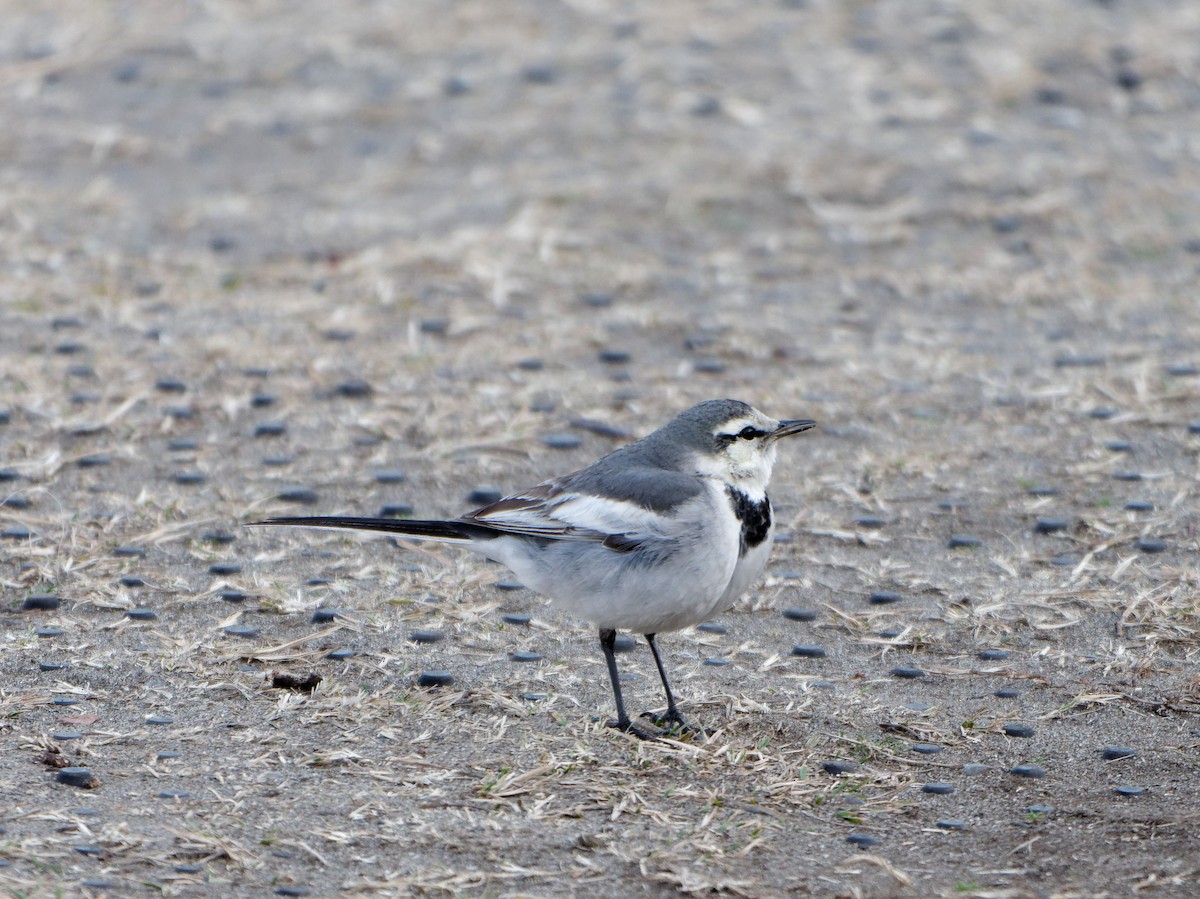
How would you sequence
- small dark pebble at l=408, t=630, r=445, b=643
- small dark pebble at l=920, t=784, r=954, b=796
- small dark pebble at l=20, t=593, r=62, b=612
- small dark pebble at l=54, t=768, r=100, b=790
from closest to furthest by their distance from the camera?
small dark pebble at l=54, t=768, r=100, b=790 < small dark pebble at l=920, t=784, r=954, b=796 < small dark pebble at l=408, t=630, r=445, b=643 < small dark pebble at l=20, t=593, r=62, b=612

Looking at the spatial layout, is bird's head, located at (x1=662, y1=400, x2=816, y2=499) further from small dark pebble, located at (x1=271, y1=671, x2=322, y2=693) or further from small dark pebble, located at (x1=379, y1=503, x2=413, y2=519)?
small dark pebble, located at (x1=379, y1=503, x2=413, y2=519)

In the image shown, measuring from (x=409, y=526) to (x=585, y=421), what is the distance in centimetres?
256

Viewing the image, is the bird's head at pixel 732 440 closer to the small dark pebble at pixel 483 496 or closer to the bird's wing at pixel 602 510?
the bird's wing at pixel 602 510

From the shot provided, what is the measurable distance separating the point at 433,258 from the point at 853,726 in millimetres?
5284

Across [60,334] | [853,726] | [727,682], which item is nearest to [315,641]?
[727,682]

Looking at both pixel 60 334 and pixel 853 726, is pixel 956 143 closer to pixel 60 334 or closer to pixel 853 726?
pixel 60 334

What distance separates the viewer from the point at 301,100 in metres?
11.8

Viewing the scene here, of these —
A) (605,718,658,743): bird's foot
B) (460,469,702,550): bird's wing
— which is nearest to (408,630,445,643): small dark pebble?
(460,469,702,550): bird's wing

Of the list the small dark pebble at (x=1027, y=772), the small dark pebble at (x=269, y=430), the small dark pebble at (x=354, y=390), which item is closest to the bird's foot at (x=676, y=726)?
the small dark pebble at (x=1027, y=772)

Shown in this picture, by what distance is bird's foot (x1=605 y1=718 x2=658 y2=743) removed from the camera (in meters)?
4.97

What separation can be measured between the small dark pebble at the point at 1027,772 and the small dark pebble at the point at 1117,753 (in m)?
0.24

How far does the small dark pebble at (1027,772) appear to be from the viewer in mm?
4840

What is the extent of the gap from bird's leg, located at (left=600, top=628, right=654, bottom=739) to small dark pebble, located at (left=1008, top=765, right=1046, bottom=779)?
45.5 inches

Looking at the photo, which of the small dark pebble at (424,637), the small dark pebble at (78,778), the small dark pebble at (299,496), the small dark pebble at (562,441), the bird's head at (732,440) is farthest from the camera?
the small dark pebble at (562,441)
